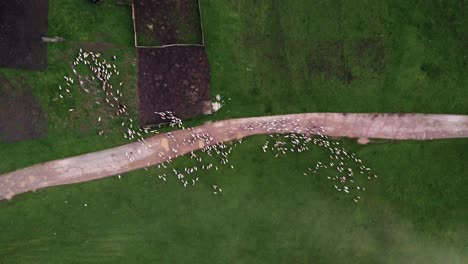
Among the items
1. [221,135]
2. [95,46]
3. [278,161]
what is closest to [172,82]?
[221,135]

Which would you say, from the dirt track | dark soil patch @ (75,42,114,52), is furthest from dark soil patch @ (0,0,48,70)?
the dirt track

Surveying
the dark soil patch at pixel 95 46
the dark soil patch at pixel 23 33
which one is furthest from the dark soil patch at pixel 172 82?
the dark soil patch at pixel 23 33

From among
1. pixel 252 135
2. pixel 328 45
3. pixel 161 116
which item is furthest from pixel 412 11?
pixel 161 116

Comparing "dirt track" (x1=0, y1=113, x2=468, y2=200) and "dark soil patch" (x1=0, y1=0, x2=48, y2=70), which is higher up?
"dark soil patch" (x1=0, y1=0, x2=48, y2=70)

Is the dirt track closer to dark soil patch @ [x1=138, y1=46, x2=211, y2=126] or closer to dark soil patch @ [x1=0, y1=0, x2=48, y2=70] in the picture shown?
dark soil patch @ [x1=138, y1=46, x2=211, y2=126]

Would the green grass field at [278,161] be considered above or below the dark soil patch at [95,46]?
below

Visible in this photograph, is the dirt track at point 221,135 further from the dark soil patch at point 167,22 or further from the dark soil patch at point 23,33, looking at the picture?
the dark soil patch at point 23,33

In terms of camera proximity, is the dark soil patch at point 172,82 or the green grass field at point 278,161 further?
the dark soil patch at point 172,82
